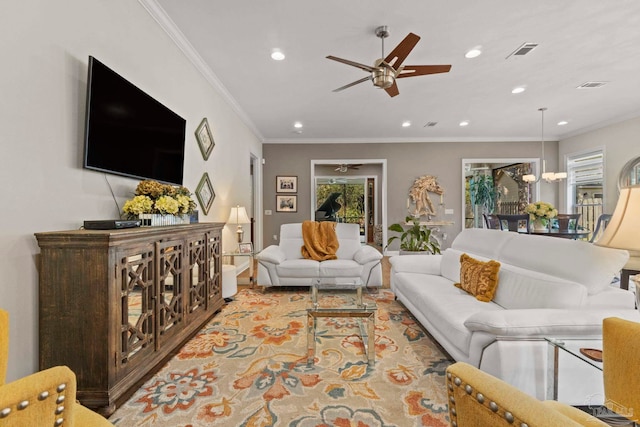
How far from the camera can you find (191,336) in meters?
2.49

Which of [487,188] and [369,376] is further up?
[487,188]

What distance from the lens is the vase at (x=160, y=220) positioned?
2.06 metres

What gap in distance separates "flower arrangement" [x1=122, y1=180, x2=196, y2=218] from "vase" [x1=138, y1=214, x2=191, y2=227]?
0.10 ft

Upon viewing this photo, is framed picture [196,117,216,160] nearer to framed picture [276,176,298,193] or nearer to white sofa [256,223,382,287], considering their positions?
white sofa [256,223,382,287]

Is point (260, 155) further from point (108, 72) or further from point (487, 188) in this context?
point (487, 188)

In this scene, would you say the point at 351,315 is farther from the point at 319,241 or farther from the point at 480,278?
the point at 319,241

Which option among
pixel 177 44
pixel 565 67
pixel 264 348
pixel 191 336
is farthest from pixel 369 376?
pixel 565 67

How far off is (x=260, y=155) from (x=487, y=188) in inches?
265

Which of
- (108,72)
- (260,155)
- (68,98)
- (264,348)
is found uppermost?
(260,155)

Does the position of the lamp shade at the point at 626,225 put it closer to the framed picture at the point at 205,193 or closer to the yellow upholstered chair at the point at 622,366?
the yellow upholstered chair at the point at 622,366

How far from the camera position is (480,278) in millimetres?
2322

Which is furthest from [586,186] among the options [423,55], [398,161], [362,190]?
[362,190]

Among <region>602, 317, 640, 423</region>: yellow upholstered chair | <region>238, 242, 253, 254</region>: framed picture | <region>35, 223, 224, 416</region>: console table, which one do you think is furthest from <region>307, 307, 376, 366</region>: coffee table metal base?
<region>238, 242, 253, 254</region>: framed picture

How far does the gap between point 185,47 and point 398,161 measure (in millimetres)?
5054
